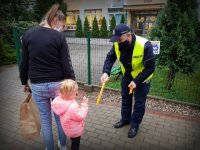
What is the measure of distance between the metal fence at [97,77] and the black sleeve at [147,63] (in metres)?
1.96

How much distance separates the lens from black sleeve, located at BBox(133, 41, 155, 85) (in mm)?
2953

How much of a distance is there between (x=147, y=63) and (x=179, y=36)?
2.18 meters

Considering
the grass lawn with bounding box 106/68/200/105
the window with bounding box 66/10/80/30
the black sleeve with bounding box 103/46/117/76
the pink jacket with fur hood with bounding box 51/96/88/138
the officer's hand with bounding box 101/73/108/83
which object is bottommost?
the grass lawn with bounding box 106/68/200/105

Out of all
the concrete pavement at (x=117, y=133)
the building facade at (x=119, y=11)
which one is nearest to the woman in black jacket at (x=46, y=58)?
the concrete pavement at (x=117, y=133)

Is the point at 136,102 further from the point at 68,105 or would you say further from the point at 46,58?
the point at 46,58

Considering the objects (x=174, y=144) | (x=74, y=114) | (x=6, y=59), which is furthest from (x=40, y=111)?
(x=6, y=59)

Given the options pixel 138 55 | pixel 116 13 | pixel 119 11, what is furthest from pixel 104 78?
pixel 116 13

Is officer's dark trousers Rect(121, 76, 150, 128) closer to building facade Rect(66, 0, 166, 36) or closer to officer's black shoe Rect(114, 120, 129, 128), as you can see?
officer's black shoe Rect(114, 120, 129, 128)

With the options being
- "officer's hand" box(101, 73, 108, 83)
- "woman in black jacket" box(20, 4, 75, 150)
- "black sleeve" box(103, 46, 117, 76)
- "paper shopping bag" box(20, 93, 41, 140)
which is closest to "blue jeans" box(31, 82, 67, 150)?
"woman in black jacket" box(20, 4, 75, 150)

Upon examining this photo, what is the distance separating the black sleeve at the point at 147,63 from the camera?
9.69 feet

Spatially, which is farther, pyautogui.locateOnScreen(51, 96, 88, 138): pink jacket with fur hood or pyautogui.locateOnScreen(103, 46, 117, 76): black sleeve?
pyautogui.locateOnScreen(103, 46, 117, 76): black sleeve

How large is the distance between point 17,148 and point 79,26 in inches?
792

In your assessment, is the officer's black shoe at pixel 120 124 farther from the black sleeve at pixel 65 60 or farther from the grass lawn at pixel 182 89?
the grass lawn at pixel 182 89

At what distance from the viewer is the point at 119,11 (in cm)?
2206
